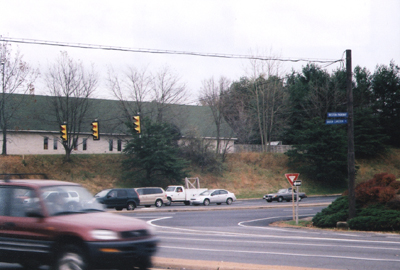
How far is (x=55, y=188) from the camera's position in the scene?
335 inches

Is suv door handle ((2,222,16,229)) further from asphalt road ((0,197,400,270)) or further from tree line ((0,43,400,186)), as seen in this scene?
tree line ((0,43,400,186))

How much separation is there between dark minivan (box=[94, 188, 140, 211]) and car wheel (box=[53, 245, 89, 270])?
25.2m

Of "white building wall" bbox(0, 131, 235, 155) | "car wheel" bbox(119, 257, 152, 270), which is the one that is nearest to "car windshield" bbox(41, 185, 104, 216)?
"car wheel" bbox(119, 257, 152, 270)

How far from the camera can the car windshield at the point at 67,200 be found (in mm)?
8070

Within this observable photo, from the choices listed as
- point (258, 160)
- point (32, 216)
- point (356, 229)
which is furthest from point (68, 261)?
point (258, 160)

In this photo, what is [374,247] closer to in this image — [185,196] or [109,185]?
[185,196]

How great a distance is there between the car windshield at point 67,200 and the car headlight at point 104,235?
2.96 feet

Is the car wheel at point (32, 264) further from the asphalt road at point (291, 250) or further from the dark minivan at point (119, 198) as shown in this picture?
the dark minivan at point (119, 198)

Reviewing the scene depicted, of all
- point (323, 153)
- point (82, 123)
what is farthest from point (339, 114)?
point (82, 123)

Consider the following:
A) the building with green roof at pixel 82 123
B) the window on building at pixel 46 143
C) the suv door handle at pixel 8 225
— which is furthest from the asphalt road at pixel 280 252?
the window on building at pixel 46 143

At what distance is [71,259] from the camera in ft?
24.6

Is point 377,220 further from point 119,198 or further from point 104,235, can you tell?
point 119,198

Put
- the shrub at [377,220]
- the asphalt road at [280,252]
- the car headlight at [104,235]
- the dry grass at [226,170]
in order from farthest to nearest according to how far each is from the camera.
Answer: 1. the dry grass at [226,170]
2. the shrub at [377,220]
3. the asphalt road at [280,252]
4. the car headlight at [104,235]

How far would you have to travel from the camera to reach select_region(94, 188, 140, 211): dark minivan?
32756mm
